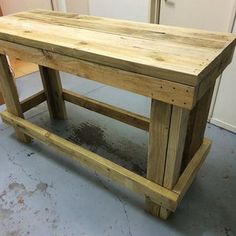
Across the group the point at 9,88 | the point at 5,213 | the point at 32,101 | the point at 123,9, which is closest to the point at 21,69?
the point at 32,101

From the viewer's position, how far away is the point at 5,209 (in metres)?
1.39

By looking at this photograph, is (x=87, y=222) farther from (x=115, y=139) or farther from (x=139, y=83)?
(x=139, y=83)

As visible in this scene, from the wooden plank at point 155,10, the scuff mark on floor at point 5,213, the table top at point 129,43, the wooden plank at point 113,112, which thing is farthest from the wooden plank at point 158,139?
the wooden plank at point 155,10

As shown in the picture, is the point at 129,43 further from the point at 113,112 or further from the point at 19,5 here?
the point at 19,5

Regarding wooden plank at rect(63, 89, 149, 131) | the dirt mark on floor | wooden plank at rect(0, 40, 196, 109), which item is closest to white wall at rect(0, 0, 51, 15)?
wooden plank at rect(63, 89, 149, 131)

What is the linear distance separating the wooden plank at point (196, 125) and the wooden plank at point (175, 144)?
21 cm

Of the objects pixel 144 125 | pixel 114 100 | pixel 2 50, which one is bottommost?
pixel 114 100

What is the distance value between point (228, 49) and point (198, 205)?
2.81 ft

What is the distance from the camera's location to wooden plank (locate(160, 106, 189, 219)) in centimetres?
95

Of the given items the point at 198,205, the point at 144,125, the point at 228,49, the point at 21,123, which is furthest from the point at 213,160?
the point at 21,123

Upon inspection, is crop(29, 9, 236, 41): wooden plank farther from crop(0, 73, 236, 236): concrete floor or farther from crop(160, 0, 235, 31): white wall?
crop(0, 73, 236, 236): concrete floor

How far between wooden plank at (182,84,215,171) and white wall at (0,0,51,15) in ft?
9.34

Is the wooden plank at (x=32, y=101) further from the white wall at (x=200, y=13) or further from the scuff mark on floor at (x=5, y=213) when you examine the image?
the white wall at (x=200, y=13)

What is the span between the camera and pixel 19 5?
3.13 meters
